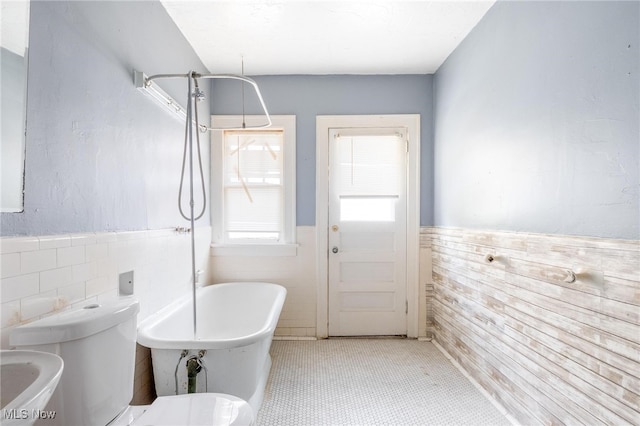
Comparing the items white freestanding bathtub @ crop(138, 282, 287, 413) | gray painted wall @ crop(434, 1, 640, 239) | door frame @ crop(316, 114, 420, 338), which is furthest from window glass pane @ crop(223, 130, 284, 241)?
gray painted wall @ crop(434, 1, 640, 239)

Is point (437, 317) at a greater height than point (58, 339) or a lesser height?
lesser

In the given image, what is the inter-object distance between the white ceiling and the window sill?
5.15 ft

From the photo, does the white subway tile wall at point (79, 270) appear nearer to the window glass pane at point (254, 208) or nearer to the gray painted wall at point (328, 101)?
the window glass pane at point (254, 208)

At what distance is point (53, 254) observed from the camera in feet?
3.72

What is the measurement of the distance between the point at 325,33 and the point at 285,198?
1.38 meters

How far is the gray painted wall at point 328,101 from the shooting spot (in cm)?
295

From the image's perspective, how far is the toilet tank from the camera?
96 centimetres

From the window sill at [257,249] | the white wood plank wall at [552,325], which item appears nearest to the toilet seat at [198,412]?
the white wood plank wall at [552,325]

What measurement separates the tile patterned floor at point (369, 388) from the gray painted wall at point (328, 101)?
117 cm

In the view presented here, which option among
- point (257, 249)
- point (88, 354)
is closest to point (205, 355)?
point (88, 354)

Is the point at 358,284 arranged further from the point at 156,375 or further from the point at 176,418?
the point at 176,418

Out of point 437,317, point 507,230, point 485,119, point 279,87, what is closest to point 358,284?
point 437,317

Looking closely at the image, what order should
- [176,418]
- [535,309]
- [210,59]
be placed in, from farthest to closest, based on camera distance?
1. [210,59]
2. [535,309]
3. [176,418]

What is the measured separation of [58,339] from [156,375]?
0.74m
